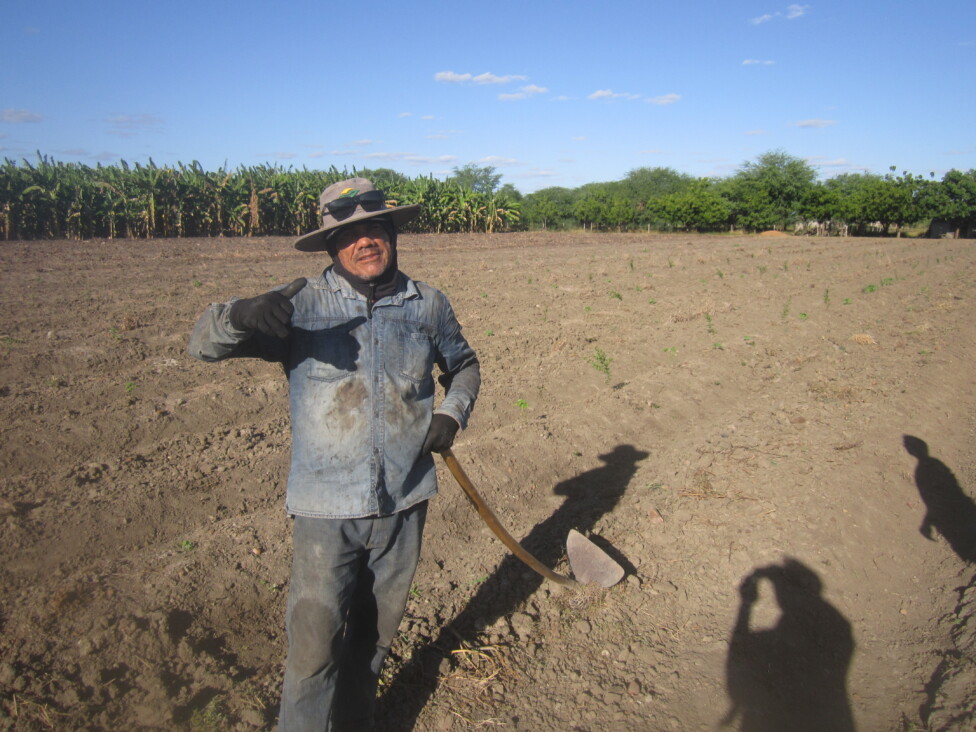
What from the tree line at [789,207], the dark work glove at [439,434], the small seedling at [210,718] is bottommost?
the small seedling at [210,718]

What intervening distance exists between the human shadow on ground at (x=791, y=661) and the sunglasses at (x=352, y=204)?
101 inches

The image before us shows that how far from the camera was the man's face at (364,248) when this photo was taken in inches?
93.8

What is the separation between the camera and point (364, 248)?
238 cm

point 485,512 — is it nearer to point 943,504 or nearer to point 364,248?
point 364,248

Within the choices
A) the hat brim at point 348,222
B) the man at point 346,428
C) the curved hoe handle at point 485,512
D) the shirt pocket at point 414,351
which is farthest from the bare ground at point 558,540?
the hat brim at point 348,222

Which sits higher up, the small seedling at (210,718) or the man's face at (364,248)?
the man's face at (364,248)

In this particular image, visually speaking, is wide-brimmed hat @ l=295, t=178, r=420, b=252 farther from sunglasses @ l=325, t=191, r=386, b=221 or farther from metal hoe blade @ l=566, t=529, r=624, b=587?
metal hoe blade @ l=566, t=529, r=624, b=587

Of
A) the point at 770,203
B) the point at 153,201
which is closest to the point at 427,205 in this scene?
the point at 153,201

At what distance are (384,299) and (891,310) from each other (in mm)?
13036

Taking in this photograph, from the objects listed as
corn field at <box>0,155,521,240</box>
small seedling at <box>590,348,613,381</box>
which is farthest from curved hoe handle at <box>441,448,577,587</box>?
corn field at <box>0,155,521,240</box>

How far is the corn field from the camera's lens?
29625 mm

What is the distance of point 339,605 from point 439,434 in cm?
67

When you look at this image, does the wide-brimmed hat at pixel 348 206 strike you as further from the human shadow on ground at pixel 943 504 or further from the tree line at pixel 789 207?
the tree line at pixel 789 207

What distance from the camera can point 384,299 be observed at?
2453 millimetres
